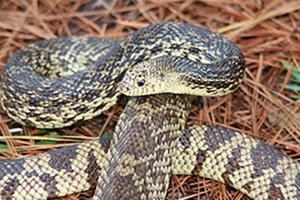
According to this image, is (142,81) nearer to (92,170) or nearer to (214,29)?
(92,170)

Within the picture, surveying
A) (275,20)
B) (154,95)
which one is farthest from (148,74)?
(275,20)

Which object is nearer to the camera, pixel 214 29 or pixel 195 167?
pixel 195 167

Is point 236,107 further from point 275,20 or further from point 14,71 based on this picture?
point 14,71

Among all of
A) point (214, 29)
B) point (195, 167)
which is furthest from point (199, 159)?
point (214, 29)

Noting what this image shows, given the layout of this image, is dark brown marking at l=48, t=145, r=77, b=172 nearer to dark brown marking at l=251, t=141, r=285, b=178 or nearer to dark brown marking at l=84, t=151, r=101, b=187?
dark brown marking at l=84, t=151, r=101, b=187

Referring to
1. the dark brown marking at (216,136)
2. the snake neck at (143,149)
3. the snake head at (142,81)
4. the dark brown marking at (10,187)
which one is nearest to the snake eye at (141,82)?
the snake head at (142,81)

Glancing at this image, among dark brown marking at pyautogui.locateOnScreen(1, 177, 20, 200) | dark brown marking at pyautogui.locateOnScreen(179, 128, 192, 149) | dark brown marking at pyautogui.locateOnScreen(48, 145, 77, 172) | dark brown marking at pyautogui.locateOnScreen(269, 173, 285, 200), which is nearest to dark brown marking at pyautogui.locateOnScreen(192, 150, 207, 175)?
dark brown marking at pyautogui.locateOnScreen(179, 128, 192, 149)
